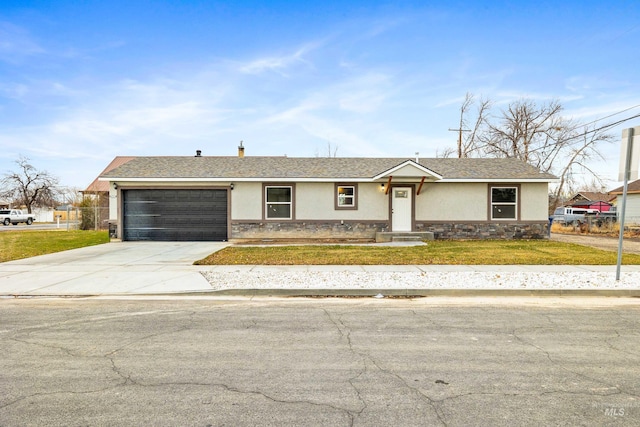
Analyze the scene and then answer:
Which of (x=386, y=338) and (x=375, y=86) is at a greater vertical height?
(x=375, y=86)

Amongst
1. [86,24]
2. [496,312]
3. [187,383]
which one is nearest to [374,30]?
[86,24]

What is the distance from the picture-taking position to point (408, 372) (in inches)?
150

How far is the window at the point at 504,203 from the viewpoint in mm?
19109

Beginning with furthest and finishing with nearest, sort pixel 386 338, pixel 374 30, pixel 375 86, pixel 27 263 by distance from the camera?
1. pixel 375 86
2. pixel 374 30
3. pixel 27 263
4. pixel 386 338

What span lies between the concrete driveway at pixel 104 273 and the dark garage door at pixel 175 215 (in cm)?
460

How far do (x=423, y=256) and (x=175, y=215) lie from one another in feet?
40.3

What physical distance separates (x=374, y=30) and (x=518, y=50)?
8.03m

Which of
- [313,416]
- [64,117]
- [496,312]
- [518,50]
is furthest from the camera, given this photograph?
[64,117]

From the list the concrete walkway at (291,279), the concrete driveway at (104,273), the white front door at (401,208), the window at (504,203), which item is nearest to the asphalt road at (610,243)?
the window at (504,203)

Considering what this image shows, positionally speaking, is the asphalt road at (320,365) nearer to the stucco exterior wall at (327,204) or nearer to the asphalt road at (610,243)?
the asphalt road at (610,243)

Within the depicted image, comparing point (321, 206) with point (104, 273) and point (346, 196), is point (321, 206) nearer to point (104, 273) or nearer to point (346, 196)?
point (346, 196)

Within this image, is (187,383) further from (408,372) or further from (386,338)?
(386,338)

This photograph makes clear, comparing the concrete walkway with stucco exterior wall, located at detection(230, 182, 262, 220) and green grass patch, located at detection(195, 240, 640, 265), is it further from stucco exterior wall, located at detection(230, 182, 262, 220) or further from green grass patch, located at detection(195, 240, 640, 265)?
stucco exterior wall, located at detection(230, 182, 262, 220)

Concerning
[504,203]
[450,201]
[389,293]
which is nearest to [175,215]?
[450,201]
